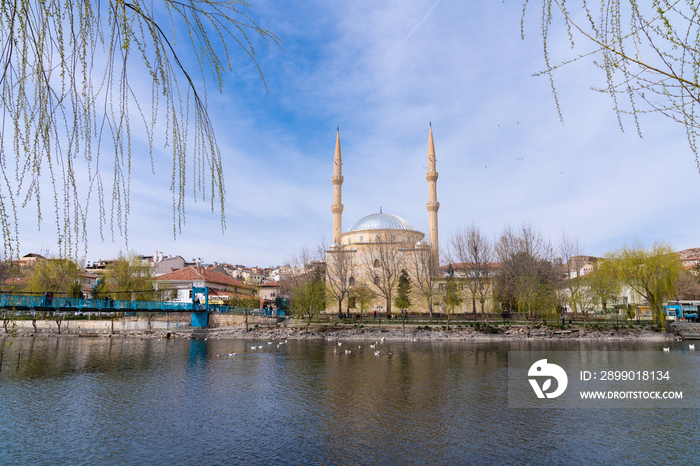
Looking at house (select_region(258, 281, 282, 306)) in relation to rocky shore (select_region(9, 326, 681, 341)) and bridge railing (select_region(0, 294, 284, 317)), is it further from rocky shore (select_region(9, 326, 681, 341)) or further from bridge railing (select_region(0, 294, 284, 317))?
rocky shore (select_region(9, 326, 681, 341))

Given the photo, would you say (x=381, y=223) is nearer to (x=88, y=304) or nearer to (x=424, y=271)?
(x=424, y=271)

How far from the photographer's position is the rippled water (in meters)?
6.42

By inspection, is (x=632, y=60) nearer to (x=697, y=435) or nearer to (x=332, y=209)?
(x=697, y=435)

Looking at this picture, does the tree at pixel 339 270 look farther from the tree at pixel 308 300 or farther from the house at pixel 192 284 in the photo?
the house at pixel 192 284

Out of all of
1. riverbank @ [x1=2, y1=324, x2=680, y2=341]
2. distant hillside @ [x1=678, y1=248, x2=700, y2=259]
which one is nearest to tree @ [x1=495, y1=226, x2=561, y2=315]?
riverbank @ [x1=2, y1=324, x2=680, y2=341]

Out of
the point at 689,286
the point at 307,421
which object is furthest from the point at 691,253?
the point at 307,421

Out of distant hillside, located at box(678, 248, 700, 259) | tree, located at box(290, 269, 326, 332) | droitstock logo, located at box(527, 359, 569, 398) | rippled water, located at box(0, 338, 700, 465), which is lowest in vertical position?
droitstock logo, located at box(527, 359, 569, 398)

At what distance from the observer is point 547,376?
12.5 meters

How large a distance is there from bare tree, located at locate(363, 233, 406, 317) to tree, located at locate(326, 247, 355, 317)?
166cm

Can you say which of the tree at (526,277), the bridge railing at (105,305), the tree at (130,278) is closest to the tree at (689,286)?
the tree at (526,277)

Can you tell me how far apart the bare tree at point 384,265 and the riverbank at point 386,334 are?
7.56m

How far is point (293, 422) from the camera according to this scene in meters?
8.03

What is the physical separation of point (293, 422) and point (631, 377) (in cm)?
1013

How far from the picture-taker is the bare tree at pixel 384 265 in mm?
35312
